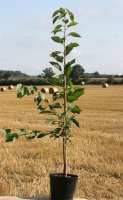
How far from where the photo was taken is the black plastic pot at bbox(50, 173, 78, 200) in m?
3.88

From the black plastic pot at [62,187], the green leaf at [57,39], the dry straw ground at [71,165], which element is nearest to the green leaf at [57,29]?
the green leaf at [57,39]

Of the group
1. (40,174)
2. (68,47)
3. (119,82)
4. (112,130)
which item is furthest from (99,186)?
(119,82)

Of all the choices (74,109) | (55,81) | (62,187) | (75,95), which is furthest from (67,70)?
(62,187)

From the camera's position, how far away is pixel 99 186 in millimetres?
5676

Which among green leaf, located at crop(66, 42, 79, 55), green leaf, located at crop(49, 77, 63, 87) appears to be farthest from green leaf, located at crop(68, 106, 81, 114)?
green leaf, located at crop(66, 42, 79, 55)

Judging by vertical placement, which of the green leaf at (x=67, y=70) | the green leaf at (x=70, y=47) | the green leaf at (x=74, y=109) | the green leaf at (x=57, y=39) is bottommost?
the green leaf at (x=74, y=109)

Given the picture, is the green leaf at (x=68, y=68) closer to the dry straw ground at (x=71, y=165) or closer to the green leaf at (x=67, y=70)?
the green leaf at (x=67, y=70)

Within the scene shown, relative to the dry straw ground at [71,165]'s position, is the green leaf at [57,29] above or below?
above

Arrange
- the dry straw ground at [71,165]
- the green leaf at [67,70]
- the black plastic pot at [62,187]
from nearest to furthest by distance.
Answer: the black plastic pot at [62,187] → the green leaf at [67,70] → the dry straw ground at [71,165]

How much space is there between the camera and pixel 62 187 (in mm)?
3879

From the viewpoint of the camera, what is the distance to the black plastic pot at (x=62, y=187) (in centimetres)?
388

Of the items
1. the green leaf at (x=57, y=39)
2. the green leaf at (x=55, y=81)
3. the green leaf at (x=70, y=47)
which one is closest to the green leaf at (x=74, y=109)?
the green leaf at (x=55, y=81)

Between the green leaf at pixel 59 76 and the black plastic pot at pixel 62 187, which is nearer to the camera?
the black plastic pot at pixel 62 187

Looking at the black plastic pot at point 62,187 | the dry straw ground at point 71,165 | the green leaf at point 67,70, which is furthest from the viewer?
the dry straw ground at point 71,165
